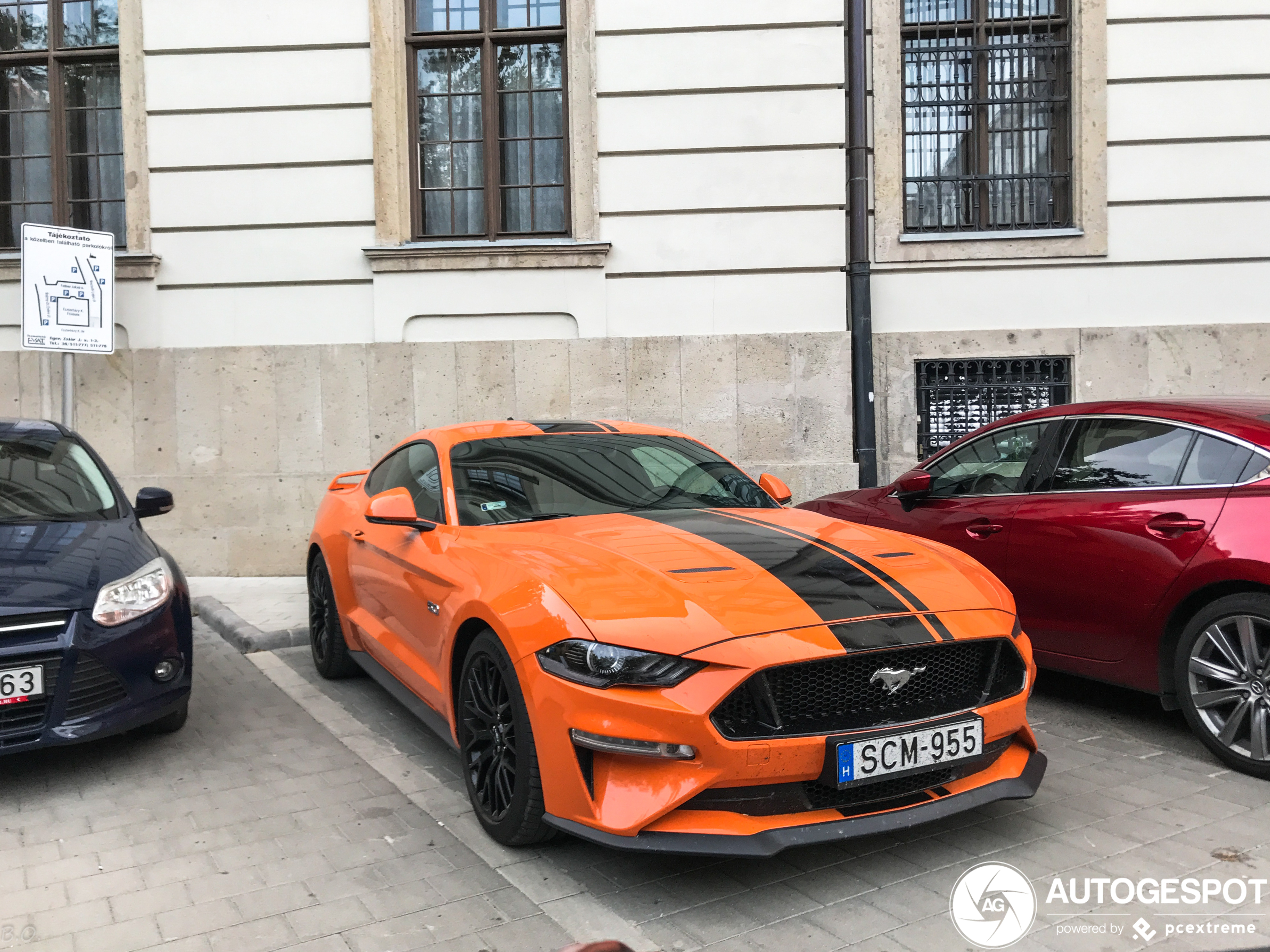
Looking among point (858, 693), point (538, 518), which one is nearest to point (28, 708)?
point (538, 518)

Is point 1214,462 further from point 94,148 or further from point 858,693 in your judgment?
point 94,148

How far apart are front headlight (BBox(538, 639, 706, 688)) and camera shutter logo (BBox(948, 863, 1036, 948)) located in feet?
3.44

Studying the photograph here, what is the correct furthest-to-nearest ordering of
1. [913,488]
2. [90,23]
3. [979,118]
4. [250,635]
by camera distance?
[90,23] → [979,118] → [250,635] → [913,488]

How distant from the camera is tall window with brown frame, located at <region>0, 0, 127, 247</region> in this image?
10.1 m

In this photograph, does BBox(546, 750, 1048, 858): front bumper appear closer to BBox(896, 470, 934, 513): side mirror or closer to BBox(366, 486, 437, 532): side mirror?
BBox(366, 486, 437, 532): side mirror

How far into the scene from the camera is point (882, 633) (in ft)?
10.6

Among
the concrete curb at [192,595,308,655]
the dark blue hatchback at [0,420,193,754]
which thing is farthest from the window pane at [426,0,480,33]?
the dark blue hatchback at [0,420,193,754]

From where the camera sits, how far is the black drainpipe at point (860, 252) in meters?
9.32

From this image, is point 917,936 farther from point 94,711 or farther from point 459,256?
point 459,256

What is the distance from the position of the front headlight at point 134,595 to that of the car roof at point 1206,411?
430 cm

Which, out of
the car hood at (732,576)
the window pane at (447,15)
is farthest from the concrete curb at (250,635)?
the window pane at (447,15)

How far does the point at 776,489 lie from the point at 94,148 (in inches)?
335

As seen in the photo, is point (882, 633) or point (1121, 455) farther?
point (1121, 455)

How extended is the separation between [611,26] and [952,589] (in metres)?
7.39
